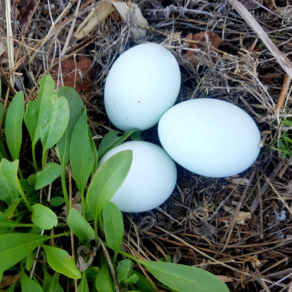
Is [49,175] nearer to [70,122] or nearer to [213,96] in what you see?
[70,122]

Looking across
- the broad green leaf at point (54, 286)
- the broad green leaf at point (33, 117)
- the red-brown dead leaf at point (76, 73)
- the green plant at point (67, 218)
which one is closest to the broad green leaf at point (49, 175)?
the green plant at point (67, 218)

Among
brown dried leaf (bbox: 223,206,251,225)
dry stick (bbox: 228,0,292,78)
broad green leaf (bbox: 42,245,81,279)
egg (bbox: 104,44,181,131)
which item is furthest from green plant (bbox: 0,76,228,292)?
dry stick (bbox: 228,0,292,78)

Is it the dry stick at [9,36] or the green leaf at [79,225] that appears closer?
the green leaf at [79,225]

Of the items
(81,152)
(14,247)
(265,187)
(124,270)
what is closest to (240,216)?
(265,187)

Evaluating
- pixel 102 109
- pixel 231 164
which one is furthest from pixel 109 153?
pixel 231 164

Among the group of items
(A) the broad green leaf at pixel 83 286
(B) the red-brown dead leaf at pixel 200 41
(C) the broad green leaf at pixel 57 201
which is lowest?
(A) the broad green leaf at pixel 83 286

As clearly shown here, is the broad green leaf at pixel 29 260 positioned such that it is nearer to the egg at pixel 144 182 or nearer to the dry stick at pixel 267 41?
the egg at pixel 144 182

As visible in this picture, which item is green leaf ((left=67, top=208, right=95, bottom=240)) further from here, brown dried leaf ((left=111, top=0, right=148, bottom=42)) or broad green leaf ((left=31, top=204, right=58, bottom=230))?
brown dried leaf ((left=111, top=0, right=148, bottom=42))

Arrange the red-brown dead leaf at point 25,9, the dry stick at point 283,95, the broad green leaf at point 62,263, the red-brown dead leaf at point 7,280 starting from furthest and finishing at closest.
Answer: the red-brown dead leaf at point 25,9
the dry stick at point 283,95
the red-brown dead leaf at point 7,280
the broad green leaf at point 62,263
